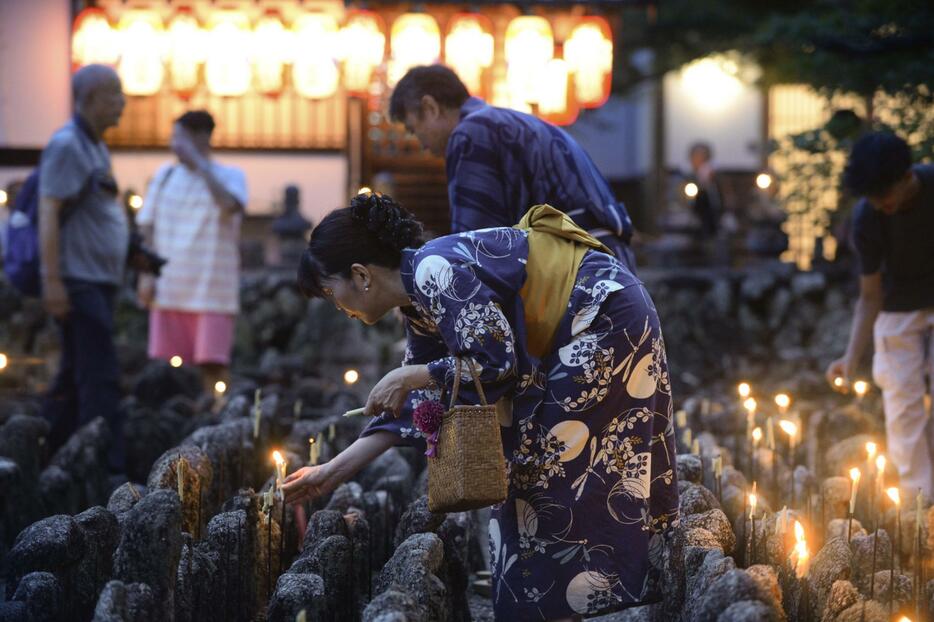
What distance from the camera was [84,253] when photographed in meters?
6.09

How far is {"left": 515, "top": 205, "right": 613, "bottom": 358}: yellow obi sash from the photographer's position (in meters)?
3.28

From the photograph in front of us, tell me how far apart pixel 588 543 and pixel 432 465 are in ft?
1.45

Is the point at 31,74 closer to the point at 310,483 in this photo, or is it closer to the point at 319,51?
the point at 319,51

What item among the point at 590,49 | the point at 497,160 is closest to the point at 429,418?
the point at 497,160

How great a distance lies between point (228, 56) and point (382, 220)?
386 inches

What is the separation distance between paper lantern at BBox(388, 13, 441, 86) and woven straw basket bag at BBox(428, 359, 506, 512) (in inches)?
399

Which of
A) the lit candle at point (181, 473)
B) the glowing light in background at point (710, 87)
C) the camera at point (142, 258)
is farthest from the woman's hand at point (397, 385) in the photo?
the glowing light in background at point (710, 87)

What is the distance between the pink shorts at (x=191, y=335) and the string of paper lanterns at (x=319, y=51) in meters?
5.54

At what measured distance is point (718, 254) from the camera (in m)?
13.1

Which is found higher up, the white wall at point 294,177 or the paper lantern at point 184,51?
the paper lantern at point 184,51

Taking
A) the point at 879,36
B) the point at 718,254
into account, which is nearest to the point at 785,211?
the point at 718,254

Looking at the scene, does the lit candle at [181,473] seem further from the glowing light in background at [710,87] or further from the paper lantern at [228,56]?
the glowing light in background at [710,87]

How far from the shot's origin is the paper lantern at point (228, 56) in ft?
41.3

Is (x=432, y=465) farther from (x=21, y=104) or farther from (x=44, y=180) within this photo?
(x=21, y=104)
